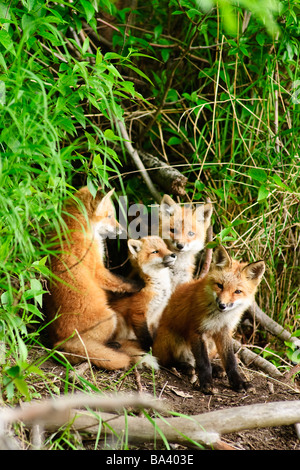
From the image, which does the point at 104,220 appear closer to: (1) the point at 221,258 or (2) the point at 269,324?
(1) the point at 221,258

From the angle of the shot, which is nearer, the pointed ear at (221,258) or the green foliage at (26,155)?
the green foliage at (26,155)

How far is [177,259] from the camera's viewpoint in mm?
5047

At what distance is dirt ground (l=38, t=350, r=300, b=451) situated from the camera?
135 inches

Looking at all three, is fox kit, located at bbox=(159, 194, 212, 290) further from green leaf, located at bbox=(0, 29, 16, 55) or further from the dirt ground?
green leaf, located at bbox=(0, 29, 16, 55)

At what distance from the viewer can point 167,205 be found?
16.5ft

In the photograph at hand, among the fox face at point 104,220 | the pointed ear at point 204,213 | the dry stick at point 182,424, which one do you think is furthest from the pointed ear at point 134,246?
the dry stick at point 182,424

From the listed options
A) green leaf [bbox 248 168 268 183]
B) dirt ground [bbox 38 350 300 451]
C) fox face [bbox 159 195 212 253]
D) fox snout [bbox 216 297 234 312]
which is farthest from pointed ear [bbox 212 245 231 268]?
dirt ground [bbox 38 350 300 451]

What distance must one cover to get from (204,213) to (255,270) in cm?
105

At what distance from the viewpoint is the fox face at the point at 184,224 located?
16.3ft

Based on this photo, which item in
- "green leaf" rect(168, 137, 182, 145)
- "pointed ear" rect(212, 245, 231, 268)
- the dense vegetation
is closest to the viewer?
"pointed ear" rect(212, 245, 231, 268)

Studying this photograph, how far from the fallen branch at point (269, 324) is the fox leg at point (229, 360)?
1.03 m

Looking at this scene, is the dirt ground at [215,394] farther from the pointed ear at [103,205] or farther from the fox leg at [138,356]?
the pointed ear at [103,205]
